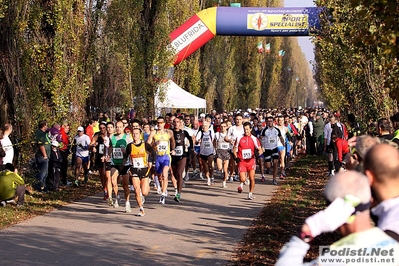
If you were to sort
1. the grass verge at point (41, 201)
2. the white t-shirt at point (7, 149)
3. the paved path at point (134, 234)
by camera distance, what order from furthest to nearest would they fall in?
the white t-shirt at point (7, 149)
the grass verge at point (41, 201)
the paved path at point (134, 234)

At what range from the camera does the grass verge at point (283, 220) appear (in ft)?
32.8

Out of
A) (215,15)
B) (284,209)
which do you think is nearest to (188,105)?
(215,15)

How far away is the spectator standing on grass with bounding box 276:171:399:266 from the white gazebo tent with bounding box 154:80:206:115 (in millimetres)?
24608

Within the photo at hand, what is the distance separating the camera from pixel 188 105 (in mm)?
29984

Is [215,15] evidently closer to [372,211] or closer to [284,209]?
[284,209]

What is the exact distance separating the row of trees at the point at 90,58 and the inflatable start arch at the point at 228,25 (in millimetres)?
971

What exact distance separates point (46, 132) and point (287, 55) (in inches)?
2702

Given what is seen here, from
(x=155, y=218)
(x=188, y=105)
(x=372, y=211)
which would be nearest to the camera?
(x=372, y=211)

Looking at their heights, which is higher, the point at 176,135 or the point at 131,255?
the point at 176,135

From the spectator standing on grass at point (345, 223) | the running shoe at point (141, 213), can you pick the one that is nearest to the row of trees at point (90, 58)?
the running shoe at point (141, 213)

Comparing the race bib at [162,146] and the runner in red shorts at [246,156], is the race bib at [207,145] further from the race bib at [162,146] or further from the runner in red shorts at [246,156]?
the race bib at [162,146]

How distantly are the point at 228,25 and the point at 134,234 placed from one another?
65.4 feet

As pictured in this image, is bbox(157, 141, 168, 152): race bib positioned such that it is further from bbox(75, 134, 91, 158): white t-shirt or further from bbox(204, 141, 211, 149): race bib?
bbox(204, 141, 211, 149): race bib

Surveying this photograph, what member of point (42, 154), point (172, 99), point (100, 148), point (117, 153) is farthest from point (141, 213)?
point (172, 99)
